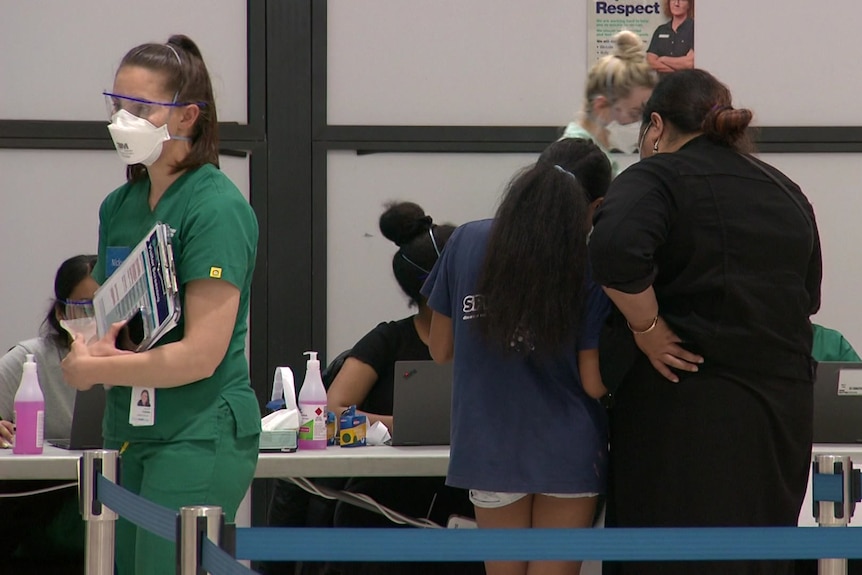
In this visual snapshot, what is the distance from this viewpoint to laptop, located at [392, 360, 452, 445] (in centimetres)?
320

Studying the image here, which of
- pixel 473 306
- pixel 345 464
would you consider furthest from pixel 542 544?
pixel 345 464

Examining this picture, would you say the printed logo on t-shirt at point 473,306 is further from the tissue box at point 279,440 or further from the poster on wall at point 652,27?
the poster on wall at point 652,27

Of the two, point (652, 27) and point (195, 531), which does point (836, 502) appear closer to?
point (195, 531)

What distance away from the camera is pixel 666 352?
2.27 meters

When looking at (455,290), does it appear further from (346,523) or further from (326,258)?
(326,258)

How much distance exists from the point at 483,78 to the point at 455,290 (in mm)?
2331

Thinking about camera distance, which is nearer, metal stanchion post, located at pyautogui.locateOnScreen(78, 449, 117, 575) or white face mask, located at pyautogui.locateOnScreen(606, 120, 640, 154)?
metal stanchion post, located at pyautogui.locateOnScreen(78, 449, 117, 575)

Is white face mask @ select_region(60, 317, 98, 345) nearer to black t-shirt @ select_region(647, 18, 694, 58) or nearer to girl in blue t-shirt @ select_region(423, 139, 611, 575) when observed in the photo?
girl in blue t-shirt @ select_region(423, 139, 611, 575)

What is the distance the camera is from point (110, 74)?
4.71 meters

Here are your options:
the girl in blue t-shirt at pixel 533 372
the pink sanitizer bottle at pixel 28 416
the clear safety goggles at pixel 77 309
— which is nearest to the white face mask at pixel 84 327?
the clear safety goggles at pixel 77 309

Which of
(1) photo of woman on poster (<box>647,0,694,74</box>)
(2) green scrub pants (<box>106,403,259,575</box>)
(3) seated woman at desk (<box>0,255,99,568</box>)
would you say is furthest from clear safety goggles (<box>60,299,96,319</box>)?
(1) photo of woman on poster (<box>647,0,694,74</box>)

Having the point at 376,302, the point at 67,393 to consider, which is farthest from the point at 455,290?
the point at 376,302

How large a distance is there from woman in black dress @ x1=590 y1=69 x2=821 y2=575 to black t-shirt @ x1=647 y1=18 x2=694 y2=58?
8.54 feet

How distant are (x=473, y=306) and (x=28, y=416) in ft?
4.23
